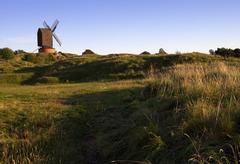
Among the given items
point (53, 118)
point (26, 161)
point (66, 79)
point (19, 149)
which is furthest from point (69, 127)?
point (66, 79)

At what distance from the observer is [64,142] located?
1046 cm

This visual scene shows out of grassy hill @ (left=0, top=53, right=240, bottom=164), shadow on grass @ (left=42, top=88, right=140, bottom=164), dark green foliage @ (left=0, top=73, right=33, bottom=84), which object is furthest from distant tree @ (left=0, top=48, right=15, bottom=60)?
shadow on grass @ (left=42, top=88, right=140, bottom=164)

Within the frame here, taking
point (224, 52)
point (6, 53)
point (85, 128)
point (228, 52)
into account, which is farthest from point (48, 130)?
point (6, 53)

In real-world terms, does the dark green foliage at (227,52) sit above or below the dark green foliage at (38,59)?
above

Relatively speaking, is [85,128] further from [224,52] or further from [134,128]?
[224,52]

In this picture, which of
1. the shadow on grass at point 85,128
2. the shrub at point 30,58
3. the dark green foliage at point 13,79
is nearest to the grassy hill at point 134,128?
the shadow on grass at point 85,128

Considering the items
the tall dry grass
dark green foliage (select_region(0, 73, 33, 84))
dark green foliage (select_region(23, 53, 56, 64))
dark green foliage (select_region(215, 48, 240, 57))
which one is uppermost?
dark green foliage (select_region(215, 48, 240, 57))

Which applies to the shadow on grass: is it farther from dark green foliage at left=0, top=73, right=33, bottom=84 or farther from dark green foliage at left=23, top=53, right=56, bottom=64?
dark green foliage at left=23, top=53, right=56, bottom=64

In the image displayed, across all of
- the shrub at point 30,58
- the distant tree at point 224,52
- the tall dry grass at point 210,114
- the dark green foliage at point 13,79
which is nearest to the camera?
the tall dry grass at point 210,114

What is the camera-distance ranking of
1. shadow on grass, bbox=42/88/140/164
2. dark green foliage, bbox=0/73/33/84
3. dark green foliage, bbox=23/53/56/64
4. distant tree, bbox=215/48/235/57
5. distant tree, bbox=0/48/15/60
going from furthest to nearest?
distant tree, bbox=0/48/15/60 < dark green foliage, bbox=23/53/56/64 < distant tree, bbox=215/48/235/57 < dark green foliage, bbox=0/73/33/84 < shadow on grass, bbox=42/88/140/164

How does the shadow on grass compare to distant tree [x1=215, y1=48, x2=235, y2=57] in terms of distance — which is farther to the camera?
distant tree [x1=215, y1=48, x2=235, y2=57]

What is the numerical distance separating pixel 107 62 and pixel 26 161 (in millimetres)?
33535

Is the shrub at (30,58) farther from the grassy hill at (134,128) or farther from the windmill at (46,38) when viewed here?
the grassy hill at (134,128)

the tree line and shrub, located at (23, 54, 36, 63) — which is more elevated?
the tree line
